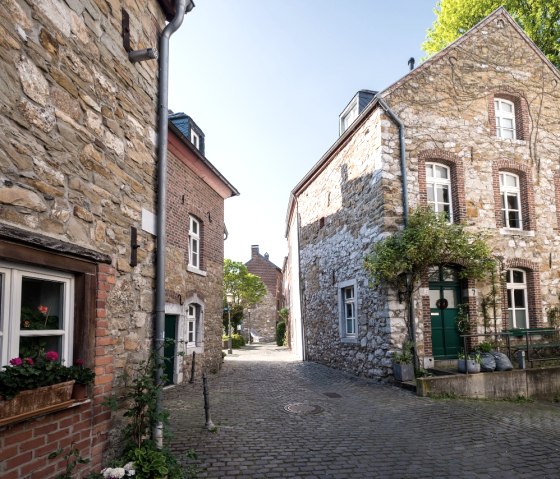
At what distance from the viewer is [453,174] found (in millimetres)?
11594

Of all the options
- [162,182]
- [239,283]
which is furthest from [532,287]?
[239,283]

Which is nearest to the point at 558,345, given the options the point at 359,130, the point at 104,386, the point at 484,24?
the point at 359,130

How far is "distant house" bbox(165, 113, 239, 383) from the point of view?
1088 centimetres

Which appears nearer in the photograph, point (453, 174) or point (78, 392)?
point (78, 392)

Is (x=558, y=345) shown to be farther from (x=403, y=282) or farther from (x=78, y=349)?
(x=78, y=349)

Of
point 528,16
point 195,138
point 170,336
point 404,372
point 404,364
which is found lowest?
point 404,372

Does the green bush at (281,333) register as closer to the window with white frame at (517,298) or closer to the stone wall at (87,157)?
the window with white frame at (517,298)

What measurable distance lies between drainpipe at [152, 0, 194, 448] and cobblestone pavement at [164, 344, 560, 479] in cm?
153

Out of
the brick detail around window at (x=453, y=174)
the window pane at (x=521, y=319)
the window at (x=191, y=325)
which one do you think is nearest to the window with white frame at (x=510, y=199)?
the brick detail around window at (x=453, y=174)

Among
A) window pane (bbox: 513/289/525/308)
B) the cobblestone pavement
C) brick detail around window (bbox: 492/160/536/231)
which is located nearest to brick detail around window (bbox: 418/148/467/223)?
brick detail around window (bbox: 492/160/536/231)

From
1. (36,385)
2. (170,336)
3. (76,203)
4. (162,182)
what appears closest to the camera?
(36,385)

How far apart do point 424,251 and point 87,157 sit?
787 cm

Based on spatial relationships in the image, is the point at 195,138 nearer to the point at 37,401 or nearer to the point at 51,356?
the point at 51,356

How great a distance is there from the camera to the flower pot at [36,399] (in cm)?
278
